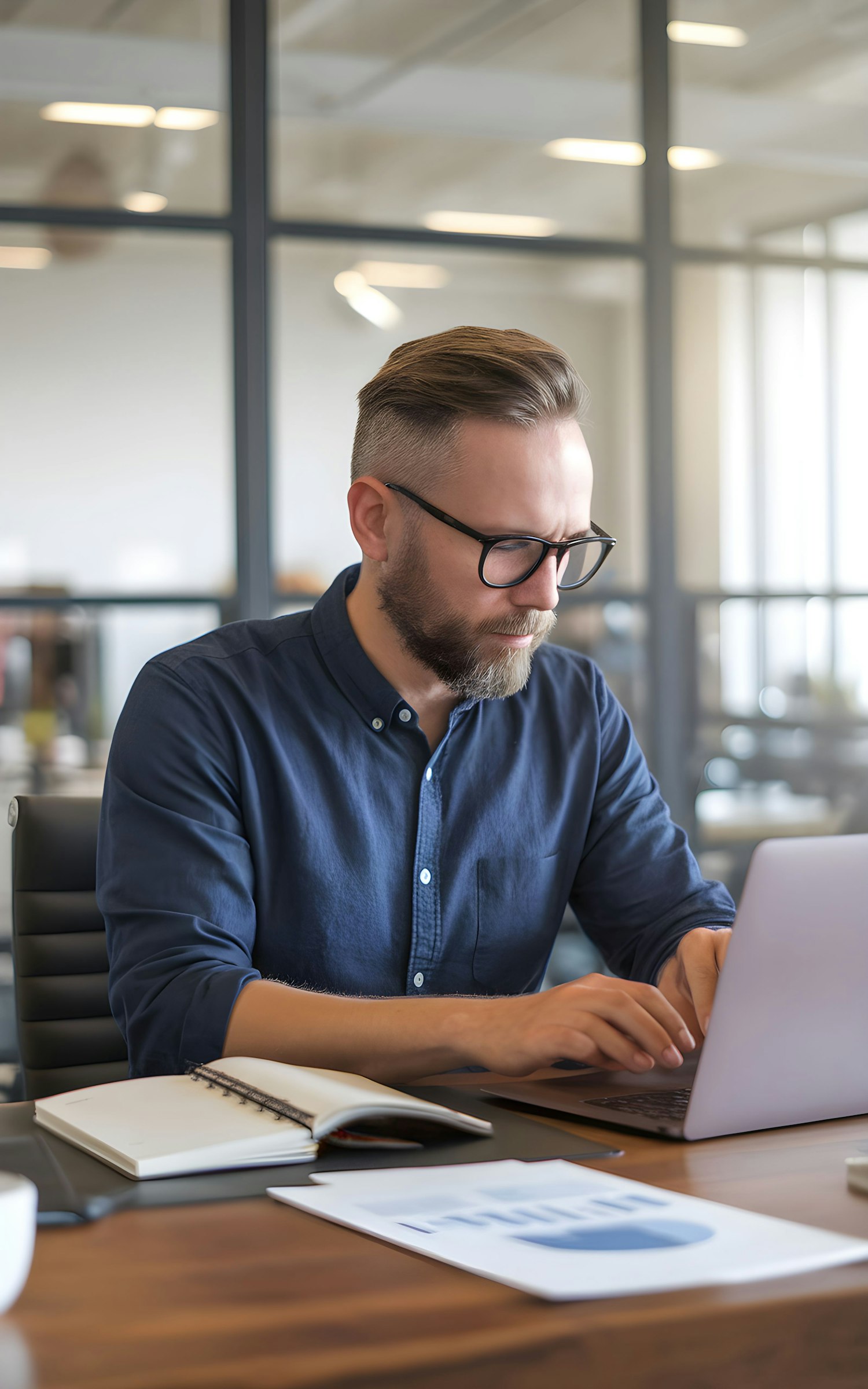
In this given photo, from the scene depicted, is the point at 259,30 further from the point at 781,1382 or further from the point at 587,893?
the point at 781,1382

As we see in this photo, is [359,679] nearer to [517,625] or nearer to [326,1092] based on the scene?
[517,625]

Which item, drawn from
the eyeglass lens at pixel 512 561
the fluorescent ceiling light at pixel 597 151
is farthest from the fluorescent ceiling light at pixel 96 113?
the eyeglass lens at pixel 512 561

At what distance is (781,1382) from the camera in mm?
699

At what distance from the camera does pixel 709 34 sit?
150 inches

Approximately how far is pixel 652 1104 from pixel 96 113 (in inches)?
116

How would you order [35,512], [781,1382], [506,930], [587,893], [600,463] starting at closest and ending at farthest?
[781,1382]
[506,930]
[587,893]
[35,512]
[600,463]

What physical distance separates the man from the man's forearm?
0.06m

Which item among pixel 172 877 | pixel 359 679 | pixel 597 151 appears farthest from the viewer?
pixel 597 151

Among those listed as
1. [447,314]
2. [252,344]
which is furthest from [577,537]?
[447,314]

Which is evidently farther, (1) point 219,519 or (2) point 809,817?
(2) point 809,817

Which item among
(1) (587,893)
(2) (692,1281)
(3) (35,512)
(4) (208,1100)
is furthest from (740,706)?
(2) (692,1281)

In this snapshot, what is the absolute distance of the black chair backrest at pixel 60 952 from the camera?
172 centimetres

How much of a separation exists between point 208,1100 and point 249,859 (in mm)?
515

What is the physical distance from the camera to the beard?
62.4 inches
